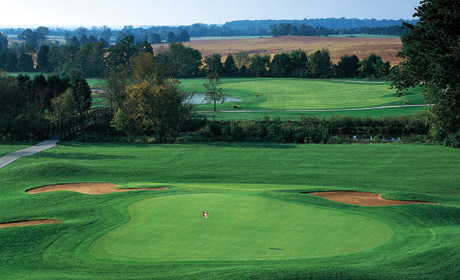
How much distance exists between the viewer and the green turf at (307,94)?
80812mm

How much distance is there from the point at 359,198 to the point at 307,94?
71112 mm

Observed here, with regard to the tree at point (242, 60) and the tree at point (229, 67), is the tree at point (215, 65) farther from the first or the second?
the tree at point (242, 60)

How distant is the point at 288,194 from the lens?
2211 cm

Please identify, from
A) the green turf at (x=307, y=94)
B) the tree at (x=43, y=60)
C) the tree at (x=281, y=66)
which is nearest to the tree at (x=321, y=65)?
the tree at (x=281, y=66)

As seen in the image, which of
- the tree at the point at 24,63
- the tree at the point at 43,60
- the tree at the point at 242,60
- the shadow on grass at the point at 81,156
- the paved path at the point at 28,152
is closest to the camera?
the paved path at the point at 28,152

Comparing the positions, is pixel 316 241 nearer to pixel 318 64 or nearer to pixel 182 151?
pixel 182 151

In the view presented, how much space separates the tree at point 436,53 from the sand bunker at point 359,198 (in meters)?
12.4

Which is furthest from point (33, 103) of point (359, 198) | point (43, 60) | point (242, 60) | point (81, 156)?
point (43, 60)

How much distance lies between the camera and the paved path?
34381mm

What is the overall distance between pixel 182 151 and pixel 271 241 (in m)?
24.5

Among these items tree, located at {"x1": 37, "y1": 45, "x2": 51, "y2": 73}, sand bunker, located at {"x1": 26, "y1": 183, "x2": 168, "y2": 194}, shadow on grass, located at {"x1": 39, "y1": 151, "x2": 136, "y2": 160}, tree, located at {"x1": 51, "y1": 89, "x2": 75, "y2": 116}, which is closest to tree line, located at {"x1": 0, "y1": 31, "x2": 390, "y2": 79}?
tree, located at {"x1": 37, "y1": 45, "x2": 51, "y2": 73}

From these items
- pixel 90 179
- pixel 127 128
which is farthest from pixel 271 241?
pixel 127 128

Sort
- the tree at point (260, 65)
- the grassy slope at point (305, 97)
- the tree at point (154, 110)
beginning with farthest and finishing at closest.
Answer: the tree at point (260, 65) < the grassy slope at point (305, 97) < the tree at point (154, 110)

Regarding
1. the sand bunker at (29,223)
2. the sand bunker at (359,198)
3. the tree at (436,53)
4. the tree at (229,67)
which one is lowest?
the sand bunker at (359,198)
